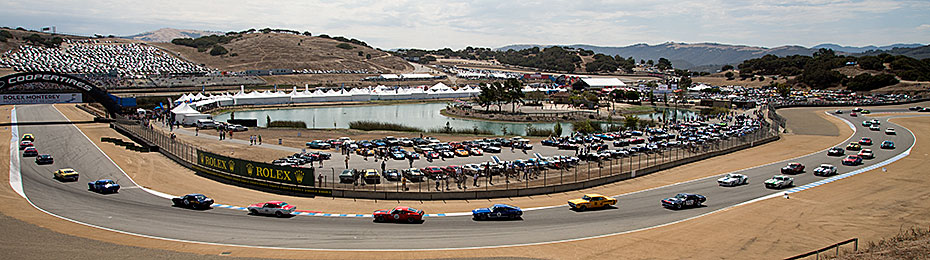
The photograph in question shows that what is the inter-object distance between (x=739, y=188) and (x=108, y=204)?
36803 mm

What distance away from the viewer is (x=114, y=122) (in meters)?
63.2

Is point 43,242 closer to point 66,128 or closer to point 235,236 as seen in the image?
point 235,236

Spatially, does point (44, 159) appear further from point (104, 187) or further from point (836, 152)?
point (836, 152)

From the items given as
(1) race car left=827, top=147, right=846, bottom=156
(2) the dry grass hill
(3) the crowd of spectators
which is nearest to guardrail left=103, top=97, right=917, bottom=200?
(1) race car left=827, top=147, right=846, bottom=156

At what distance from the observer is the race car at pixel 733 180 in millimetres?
35406

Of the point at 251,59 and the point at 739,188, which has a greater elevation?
the point at 251,59

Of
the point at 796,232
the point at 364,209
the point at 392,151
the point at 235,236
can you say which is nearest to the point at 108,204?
the point at 235,236

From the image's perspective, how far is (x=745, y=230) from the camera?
25.8 metres

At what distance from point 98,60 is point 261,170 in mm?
159110

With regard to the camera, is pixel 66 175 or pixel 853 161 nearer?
pixel 66 175

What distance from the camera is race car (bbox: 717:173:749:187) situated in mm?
35406

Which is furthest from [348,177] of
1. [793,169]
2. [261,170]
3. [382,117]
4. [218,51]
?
[218,51]

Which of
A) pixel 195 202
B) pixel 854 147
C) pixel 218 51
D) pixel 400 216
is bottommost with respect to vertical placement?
pixel 400 216

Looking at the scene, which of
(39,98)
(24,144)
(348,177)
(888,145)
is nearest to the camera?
(348,177)
